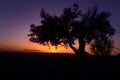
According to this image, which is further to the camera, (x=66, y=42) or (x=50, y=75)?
(x=66, y=42)

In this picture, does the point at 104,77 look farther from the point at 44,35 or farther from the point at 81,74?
the point at 44,35

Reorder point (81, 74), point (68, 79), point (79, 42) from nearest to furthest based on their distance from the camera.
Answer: point (68, 79) < point (81, 74) < point (79, 42)

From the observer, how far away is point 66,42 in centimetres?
4634

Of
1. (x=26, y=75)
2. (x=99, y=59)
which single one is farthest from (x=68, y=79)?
(x=99, y=59)

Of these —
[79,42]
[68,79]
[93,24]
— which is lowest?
[68,79]

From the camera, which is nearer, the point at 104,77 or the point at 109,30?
the point at 104,77

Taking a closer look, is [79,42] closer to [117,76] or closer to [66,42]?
[66,42]

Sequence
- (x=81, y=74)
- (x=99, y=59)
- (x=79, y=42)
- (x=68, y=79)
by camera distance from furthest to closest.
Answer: (x=79, y=42), (x=99, y=59), (x=81, y=74), (x=68, y=79)

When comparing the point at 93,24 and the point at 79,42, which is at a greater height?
the point at 93,24

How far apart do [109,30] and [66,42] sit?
8354 mm

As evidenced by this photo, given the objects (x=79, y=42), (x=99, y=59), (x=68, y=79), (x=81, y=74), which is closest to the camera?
(x=68, y=79)

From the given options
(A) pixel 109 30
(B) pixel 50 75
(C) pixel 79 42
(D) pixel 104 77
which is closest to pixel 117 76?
(D) pixel 104 77

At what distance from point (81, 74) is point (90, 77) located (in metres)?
0.95

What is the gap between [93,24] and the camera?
46000mm
